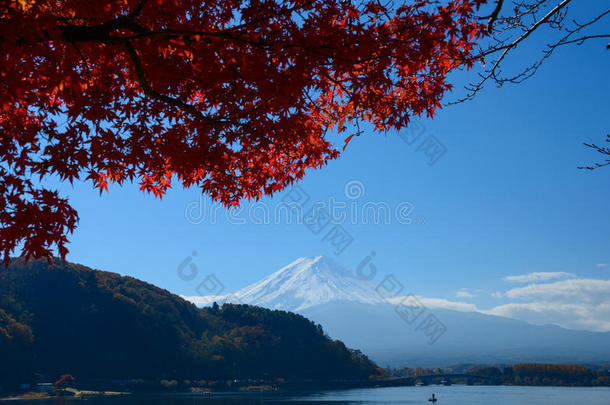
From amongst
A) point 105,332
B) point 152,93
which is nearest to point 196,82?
point 152,93

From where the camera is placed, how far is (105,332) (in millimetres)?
59938

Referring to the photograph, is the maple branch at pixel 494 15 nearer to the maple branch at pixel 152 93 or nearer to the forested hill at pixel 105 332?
the maple branch at pixel 152 93

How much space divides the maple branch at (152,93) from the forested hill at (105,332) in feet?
173

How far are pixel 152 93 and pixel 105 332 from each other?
201 feet

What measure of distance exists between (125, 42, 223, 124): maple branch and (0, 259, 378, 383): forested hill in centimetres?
5278

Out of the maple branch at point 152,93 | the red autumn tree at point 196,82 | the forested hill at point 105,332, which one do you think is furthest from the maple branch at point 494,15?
the forested hill at point 105,332

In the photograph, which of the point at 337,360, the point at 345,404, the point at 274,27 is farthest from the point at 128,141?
the point at 337,360

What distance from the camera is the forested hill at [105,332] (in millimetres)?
55906

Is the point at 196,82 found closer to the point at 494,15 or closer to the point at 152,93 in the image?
the point at 152,93

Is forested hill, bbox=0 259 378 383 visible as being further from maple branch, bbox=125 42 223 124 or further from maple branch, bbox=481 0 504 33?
maple branch, bbox=481 0 504 33

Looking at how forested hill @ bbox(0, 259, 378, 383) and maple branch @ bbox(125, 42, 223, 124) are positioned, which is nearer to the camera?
maple branch @ bbox(125, 42, 223, 124)

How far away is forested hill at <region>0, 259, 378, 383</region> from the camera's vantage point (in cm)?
5591

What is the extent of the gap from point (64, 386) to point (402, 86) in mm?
62240

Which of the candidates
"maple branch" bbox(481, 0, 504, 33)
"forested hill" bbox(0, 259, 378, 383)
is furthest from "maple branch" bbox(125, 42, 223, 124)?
"forested hill" bbox(0, 259, 378, 383)
